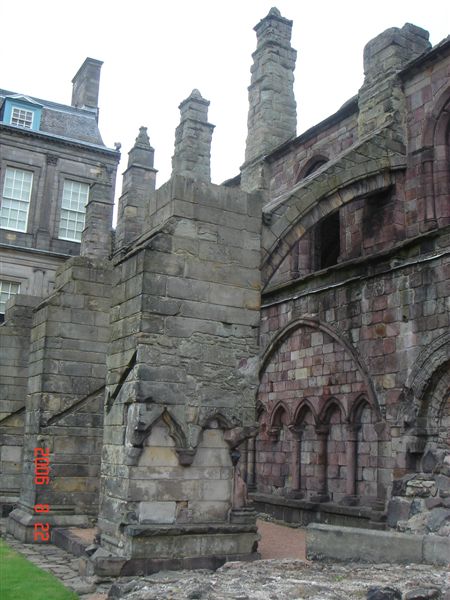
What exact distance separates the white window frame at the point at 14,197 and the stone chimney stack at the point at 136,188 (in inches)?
277

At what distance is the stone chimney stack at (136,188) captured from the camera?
20766 millimetres

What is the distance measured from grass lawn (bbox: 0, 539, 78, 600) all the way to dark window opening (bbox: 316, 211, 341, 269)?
30.2 feet

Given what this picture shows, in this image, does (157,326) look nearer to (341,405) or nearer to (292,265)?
(341,405)

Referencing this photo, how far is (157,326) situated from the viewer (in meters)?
8.59

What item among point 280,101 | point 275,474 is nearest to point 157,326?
point 275,474

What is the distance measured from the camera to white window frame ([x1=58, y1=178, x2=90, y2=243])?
28.6 metres

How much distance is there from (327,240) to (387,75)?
5.56 m

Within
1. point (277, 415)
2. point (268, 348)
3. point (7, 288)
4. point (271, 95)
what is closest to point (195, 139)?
point (271, 95)

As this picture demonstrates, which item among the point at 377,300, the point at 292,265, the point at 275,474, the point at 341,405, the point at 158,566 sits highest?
the point at 292,265

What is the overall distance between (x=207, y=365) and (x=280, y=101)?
34.7ft

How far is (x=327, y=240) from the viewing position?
18.0 metres

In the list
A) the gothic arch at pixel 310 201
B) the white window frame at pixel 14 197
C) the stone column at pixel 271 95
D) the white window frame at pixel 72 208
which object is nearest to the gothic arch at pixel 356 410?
the gothic arch at pixel 310 201

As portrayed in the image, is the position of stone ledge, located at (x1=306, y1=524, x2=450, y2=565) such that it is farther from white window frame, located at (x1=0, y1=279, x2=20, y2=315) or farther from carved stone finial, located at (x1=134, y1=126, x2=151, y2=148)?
white window frame, located at (x1=0, y1=279, x2=20, y2=315)
